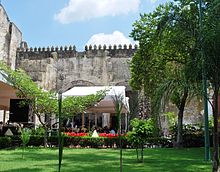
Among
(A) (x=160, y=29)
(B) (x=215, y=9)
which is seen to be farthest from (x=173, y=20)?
(B) (x=215, y=9)

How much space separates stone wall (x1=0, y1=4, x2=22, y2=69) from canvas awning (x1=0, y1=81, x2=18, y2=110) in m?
4.72

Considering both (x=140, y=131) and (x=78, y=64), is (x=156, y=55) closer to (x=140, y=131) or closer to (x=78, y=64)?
(x=140, y=131)

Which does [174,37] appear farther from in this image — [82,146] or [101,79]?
[101,79]

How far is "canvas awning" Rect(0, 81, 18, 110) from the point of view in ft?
45.2

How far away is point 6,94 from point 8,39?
7.82m

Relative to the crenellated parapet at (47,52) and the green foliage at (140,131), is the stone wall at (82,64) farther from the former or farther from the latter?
the green foliage at (140,131)

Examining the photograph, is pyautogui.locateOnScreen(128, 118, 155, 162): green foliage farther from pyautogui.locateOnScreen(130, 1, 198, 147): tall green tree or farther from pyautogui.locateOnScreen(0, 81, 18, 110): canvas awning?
pyautogui.locateOnScreen(0, 81, 18, 110): canvas awning

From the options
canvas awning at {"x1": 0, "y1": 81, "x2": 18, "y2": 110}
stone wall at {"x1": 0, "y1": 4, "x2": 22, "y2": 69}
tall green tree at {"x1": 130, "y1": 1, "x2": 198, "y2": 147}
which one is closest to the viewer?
tall green tree at {"x1": 130, "y1": 1, "x2": 198, "y2": 147}

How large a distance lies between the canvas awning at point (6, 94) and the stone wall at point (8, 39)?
186 inches

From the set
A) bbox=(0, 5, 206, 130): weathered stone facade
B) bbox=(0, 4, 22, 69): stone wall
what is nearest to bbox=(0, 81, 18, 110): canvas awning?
bbox=(0, 4, 22, 69): stone wall

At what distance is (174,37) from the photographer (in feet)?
23.6

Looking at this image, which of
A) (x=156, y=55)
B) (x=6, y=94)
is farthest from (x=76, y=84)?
(x=156, y=55)

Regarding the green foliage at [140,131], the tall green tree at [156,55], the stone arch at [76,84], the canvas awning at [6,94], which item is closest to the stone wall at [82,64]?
the stone arch at [76,84]

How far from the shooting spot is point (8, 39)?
22.5 m
